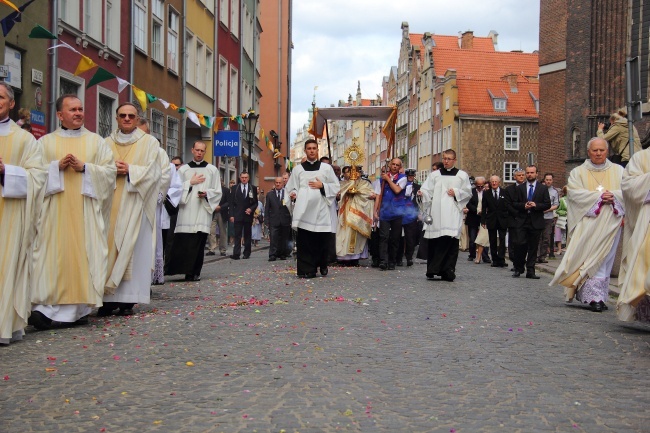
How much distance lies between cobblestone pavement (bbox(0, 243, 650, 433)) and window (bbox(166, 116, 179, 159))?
18.9 metres

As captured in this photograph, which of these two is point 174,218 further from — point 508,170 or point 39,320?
point 508,170

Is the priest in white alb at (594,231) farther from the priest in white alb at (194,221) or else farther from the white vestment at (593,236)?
the priest in white alb at (194,221)

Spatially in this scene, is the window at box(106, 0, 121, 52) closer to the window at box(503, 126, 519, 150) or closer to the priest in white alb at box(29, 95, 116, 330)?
the priest in white alb at box(29, 95, 116, 330)

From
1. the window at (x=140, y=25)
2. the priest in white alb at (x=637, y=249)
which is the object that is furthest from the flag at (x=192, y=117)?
the priest in white alb at (x=637, y=249)

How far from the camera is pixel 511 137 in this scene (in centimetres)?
7138

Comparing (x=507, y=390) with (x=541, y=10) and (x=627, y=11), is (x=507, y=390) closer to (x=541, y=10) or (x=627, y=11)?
(x=627, y=11)

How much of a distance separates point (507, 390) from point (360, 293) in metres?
6.27

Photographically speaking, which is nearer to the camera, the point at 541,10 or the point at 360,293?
the point at 360,293

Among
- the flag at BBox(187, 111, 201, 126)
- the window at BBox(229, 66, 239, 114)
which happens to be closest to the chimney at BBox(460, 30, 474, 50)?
the window at BBox(229, 66, 239, 114)

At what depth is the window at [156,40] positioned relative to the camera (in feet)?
89.9

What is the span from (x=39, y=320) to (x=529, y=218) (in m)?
9.69

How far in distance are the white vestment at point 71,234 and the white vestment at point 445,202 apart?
7.20 metres

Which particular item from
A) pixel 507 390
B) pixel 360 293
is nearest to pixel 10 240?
pixel 507 390

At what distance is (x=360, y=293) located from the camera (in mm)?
12195
